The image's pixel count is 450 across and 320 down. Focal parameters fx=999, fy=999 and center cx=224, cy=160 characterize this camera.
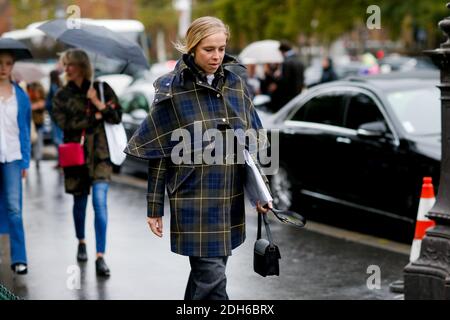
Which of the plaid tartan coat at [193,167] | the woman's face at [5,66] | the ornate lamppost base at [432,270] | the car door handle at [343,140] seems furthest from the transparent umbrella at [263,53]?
the plaid tartan coat at [193,167]

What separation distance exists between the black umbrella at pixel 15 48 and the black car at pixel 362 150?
3.44 m

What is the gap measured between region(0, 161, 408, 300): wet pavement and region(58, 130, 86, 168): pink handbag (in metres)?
0.87

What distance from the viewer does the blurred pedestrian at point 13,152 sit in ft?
26.1

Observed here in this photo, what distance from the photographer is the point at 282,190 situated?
11.2 meters

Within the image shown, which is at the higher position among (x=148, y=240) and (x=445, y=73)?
(x=445, y=73)

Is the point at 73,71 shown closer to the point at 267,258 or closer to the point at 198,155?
the point at 198,155

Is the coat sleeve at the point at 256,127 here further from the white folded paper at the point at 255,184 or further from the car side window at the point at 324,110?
the car side window at the point at 324,110

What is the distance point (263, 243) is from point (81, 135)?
3.44 meters

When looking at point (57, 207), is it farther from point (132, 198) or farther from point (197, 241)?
point (197, 241)

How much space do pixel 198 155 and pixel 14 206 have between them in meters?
3.21

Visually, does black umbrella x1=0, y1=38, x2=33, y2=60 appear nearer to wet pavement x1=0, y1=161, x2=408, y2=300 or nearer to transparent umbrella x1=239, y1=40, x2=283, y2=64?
wet pavement x1=0, y1=161, x2=408, y2=300

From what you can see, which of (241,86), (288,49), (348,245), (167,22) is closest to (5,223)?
(348,245)

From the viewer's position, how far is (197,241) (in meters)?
5.26

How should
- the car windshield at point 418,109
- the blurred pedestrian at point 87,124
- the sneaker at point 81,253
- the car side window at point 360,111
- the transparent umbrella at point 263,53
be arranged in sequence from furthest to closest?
1. the transparent umbrella at point 263,53
2. the car side window at point 360,111
3. the car windshield at point 418,109
4. the sneaker at point 81,253
5. the blurred pedestrian at point 87,124
